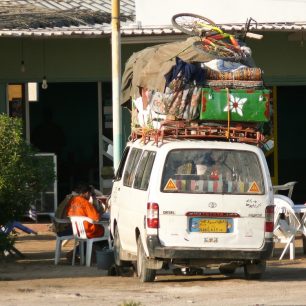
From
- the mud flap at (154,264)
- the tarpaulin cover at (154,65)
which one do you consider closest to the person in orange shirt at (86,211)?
the tarpaulin cover at (154,65)

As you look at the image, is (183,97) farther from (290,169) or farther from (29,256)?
(290,169)

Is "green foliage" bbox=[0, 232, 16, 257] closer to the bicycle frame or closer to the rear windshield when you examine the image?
the rear windshield

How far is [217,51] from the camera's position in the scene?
49.6 feet

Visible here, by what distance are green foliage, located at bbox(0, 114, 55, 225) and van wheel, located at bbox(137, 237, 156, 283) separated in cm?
255

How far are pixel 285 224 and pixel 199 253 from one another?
3.95m

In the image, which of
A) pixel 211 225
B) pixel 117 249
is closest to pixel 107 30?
pixel 117 249

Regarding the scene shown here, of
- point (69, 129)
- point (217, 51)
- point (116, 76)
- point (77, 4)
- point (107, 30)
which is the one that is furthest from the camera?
point (69, 129)

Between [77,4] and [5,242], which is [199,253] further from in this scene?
[77,4]

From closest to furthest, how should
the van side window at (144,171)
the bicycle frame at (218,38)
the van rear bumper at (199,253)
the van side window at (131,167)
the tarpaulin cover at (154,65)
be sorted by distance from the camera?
the van rear bumper at (199,253) → the van side window at (144,171) → the tarpaulin cover at (154,65) → the van side window at (131,167) → the bicycle frame at (218,38)

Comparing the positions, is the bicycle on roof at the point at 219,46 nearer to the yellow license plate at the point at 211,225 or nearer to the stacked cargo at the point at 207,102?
the stacked cargo at the point at 207,102

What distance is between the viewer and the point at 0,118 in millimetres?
15930

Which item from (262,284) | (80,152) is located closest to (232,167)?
(262,284)

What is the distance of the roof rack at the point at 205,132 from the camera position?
45.1 feet

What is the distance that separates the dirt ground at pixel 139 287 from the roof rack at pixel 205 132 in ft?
5.76
